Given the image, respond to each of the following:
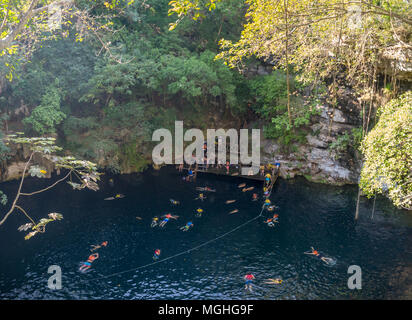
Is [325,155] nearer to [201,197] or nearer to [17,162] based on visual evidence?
[201,197]

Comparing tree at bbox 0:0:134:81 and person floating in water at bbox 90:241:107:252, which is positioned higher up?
tree at bbox 0:0:134:81

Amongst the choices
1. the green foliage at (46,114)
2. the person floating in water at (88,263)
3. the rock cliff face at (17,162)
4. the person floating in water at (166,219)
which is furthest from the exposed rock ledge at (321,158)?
the rock cliff face at (17,162)

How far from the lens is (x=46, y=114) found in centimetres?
1892

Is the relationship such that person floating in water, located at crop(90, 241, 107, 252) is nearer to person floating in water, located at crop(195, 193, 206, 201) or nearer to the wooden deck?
person floating in water, located at crop(195, 193, 206, 201)

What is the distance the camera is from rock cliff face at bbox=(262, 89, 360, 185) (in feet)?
66.3

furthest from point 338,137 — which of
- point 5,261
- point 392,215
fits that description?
point 5,261

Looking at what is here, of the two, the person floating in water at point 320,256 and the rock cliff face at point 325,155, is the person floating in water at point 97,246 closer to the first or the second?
the person floating in water at point 320,256

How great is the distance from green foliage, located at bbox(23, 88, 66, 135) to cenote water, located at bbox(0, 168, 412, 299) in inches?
138

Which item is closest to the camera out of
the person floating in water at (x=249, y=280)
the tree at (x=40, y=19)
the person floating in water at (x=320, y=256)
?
the tree at (x=40, y=19)

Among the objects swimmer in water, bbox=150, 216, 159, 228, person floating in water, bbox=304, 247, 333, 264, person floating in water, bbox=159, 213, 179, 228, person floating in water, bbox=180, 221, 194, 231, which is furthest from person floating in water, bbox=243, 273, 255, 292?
swimmer in water, bbox=150, 216, 159, 228

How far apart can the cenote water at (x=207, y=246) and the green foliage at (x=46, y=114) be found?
11.5 feet

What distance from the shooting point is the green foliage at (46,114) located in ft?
61.8

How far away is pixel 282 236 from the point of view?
49.5 ft

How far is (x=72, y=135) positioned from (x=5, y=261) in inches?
400
